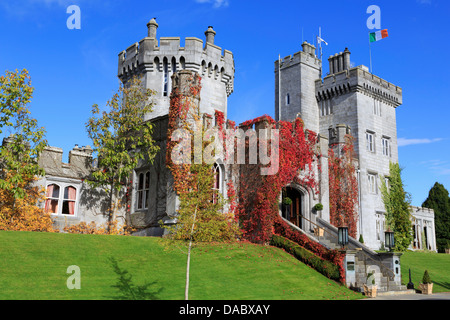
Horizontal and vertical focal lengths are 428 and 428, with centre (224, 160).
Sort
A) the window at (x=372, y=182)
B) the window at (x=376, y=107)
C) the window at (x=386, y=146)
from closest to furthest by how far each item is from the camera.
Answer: the window at (x=372, y=182), the window at (x=386, y=146), the window at (x=376, y=107)

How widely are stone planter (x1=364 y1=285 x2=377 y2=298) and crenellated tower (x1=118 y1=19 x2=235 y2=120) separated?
57.5ft

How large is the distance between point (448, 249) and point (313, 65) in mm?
26819

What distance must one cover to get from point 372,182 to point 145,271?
29.4m

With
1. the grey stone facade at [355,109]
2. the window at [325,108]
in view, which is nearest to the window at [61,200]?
the grey stone facade at [355,109]

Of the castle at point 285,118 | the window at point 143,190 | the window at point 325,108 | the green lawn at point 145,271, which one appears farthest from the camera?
the window at point 325,108

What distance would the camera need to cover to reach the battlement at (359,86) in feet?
137

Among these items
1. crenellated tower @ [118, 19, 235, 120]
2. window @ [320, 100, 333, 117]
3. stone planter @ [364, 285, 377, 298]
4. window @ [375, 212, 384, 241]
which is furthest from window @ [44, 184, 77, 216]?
window @ [320, 100, 333, 117]

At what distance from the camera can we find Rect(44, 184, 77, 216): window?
976 inches

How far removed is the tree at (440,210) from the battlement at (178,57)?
39.0 metres

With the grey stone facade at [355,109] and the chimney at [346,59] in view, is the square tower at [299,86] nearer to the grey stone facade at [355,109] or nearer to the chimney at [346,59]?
the grey stone facade at [355,109]

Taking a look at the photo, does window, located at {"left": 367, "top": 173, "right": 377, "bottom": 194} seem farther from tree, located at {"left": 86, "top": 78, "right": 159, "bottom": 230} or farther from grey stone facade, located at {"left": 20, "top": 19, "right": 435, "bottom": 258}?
tree, located at {"left": 86, "top": 78, "right": 159, "bottom": 230}

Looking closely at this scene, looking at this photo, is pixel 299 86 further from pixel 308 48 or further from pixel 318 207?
pixel 318 207

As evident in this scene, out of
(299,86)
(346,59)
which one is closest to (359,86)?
(346,59)

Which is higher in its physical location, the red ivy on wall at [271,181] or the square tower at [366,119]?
the square tower at [366,119]
